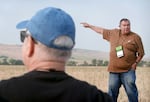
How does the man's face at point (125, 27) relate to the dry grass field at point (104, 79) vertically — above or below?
above

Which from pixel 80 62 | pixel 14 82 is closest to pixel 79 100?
pixel 14 82

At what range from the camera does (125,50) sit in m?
8.94

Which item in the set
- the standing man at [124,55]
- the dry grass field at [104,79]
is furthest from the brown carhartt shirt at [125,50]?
the dry grass field at [104,79]

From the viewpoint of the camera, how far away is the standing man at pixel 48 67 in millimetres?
2061

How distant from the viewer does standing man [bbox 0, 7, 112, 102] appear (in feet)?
6.76

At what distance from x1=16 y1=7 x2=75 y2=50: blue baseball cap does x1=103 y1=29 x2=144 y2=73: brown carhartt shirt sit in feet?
22.2

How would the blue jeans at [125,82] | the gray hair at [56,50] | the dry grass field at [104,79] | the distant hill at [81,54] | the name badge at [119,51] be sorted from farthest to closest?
the distant hill at [81,54]
the dry grass field at [104,79]
the blue jeans at [125,82]
the name badge at [119,51]
the gray hair at [56,50]

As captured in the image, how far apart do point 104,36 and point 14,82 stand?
7.30m

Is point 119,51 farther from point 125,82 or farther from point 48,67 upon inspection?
point 48,67

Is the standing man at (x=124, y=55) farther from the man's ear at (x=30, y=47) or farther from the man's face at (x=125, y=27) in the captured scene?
the man's ear at (x=30, y=47)

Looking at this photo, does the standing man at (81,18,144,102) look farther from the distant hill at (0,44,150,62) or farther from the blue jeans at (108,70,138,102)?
the distant hill at (0,44,150,62)

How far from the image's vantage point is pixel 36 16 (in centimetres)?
219

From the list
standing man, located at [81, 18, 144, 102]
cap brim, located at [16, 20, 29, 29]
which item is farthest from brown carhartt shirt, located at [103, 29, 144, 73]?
cap brim, located at [16, 20, 29, 29]

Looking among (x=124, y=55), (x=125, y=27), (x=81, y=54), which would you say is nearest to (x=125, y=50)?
(x=124, y=55)
